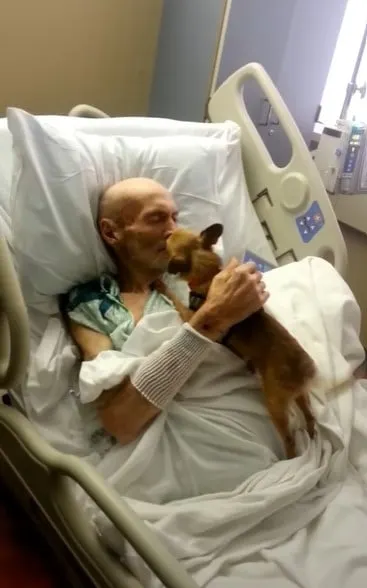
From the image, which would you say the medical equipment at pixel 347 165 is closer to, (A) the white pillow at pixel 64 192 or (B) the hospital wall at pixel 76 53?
(B) the hospital wall at pixel 76 53

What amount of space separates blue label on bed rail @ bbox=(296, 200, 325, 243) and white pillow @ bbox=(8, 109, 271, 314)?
346 mm

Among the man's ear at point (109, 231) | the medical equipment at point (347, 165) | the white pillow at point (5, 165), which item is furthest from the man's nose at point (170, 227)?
the medical equipment at point (347, 165)

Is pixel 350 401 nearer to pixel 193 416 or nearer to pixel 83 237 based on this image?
pixel 193 416

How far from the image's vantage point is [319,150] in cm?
229

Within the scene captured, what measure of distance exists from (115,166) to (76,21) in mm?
1069

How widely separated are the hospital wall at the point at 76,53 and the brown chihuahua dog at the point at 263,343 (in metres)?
1.25

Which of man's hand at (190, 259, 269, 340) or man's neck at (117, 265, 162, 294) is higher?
man's hand at (190, 259, 269, 340)

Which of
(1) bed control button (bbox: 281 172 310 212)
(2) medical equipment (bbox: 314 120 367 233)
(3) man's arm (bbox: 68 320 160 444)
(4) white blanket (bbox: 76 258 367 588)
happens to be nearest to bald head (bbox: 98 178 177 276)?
(4) white blanket (bbox: 76 258 367 588)

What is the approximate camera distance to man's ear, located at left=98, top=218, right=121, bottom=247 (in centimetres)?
132

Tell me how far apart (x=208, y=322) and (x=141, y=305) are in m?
0.19

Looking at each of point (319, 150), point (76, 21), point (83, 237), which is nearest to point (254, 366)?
point (83, 237)

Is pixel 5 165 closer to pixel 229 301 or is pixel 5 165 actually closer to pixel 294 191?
pixel 229 301

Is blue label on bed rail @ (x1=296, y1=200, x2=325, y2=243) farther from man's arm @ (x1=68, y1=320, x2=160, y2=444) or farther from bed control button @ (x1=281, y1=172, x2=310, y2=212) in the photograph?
man's arm @ (x1=68, y1=320, x2=160, y2=444)

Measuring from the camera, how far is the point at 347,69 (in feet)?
8.01
